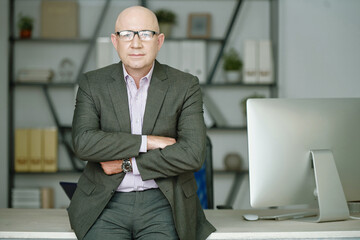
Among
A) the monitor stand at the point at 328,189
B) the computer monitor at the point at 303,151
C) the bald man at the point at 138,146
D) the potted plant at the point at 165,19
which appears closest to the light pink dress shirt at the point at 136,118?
the bald man at the point at 138,146

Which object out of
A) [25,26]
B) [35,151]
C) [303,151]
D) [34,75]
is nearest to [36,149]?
[35,151]

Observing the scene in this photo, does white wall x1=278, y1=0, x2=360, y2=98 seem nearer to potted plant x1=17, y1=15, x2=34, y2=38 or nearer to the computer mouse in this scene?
the computer mouse

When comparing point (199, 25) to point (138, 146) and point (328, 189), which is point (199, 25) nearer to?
point (328, 189)

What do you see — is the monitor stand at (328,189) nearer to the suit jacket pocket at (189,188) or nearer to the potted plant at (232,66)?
the suit jacket pocket at (189,188)

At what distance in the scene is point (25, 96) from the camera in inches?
184

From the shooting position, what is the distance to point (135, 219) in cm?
173

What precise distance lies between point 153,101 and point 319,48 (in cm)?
285

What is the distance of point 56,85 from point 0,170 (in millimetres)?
924

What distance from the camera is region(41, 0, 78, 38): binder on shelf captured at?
4.55m

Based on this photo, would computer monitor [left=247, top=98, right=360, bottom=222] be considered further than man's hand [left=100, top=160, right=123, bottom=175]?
Yes

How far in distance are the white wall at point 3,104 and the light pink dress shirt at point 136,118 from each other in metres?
2.91

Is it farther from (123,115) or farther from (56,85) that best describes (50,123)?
(123,115)

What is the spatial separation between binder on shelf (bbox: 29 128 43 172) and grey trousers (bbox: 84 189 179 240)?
286 cm

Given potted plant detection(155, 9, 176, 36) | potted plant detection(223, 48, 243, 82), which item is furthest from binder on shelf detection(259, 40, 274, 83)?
potted plant detection(155, 9, 176, 36)
